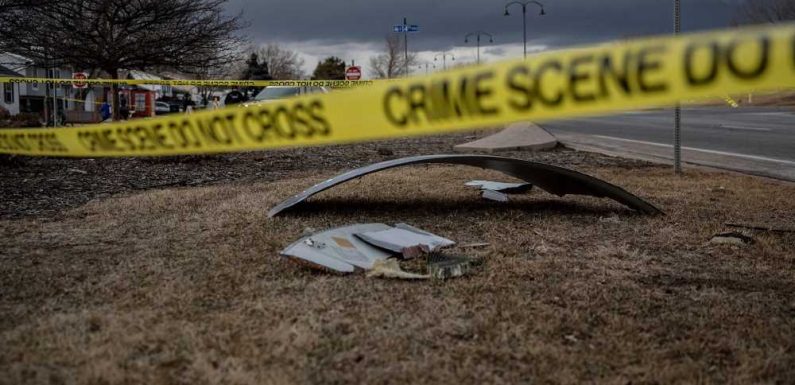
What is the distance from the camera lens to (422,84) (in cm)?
274

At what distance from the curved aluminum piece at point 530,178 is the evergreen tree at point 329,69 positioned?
103m

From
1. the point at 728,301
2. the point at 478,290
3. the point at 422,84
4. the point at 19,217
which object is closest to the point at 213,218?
the point at 19,217

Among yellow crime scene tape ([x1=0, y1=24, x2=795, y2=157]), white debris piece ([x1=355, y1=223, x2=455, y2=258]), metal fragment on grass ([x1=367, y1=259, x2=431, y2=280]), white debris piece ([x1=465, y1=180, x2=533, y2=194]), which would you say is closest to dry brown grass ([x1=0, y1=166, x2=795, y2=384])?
metal fragment on grass ([x1=367, y1=259, x2=431, y2=280])

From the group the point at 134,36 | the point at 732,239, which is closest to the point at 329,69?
the point at 134,36

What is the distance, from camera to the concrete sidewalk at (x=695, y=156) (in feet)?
31.6

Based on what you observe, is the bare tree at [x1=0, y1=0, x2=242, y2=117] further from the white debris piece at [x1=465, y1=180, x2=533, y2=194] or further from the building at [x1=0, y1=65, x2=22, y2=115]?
the building at [x1=0, y1=65, x2=22, y2=115]

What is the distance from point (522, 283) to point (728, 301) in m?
1.02

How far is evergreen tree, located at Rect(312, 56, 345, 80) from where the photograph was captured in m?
110

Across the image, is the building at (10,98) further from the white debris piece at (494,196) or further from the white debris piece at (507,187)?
the white debris piece at (494,196)

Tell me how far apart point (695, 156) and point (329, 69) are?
106 m

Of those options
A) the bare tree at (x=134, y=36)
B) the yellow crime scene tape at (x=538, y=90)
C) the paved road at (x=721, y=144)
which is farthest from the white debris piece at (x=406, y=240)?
the bare tree at (x=134, y=36)

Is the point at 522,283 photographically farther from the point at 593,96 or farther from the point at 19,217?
the point at 19,217

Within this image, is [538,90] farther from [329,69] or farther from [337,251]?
[329,69]

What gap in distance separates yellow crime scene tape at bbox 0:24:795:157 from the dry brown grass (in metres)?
0.86
